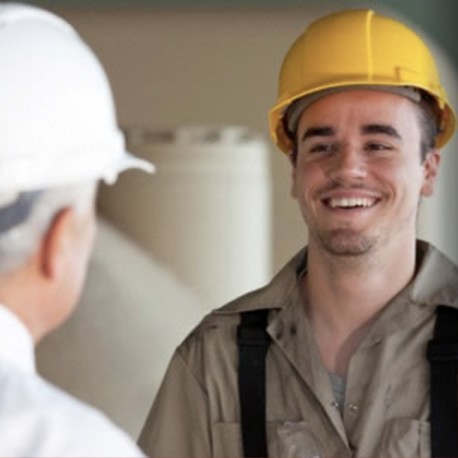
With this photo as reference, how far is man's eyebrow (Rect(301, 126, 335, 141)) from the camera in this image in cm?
205

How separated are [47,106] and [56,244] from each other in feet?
0.43

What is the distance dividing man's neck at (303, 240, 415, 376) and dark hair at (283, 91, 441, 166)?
0.15 meters

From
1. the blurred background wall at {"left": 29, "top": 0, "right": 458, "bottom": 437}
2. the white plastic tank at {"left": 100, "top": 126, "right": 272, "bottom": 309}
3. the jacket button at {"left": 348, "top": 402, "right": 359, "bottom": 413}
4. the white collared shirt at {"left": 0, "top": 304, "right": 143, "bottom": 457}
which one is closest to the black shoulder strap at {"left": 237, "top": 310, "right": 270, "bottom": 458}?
the jacket button at {"left": 348, "top": 402, "right": 359, "bottom": 413}

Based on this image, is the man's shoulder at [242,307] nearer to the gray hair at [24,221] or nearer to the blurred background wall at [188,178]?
the gray hair at [24,221]

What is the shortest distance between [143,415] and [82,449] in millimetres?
1806

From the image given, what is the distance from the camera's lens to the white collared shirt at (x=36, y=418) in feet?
4.11

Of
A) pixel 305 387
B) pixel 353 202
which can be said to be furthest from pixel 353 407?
pixel 353 202

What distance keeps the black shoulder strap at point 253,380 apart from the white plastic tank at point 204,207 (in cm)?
129

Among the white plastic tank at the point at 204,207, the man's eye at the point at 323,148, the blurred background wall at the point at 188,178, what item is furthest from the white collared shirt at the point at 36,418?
the white plastic tank at the point at 204,207

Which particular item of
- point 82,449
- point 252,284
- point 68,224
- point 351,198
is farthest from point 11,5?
point 252,284

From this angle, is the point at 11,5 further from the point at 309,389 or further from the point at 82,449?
the point at 309,389

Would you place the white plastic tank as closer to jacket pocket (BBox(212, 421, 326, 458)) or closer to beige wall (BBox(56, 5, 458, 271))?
beige wall (BBox(56, 5, 458, 271))

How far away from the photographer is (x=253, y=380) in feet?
6.67

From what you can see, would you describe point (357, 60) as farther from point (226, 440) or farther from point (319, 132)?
point (226, 440)
